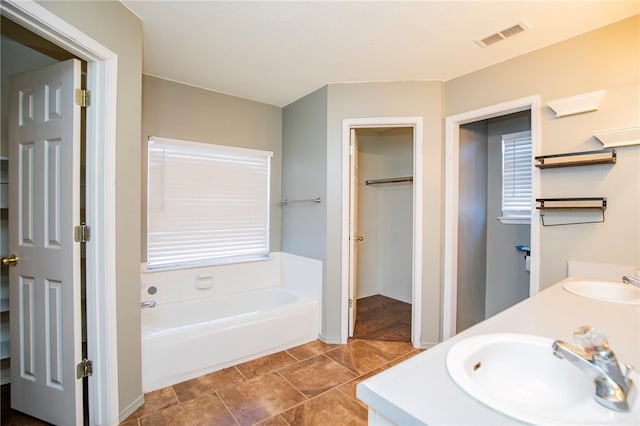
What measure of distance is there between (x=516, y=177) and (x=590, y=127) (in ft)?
3.79

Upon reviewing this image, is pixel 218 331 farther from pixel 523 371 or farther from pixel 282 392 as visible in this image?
pixel 523 371

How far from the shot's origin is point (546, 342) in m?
0.91

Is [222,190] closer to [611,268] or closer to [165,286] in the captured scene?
[165,286]

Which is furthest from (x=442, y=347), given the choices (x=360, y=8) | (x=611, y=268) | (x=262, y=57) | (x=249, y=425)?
(x=262, y=57)

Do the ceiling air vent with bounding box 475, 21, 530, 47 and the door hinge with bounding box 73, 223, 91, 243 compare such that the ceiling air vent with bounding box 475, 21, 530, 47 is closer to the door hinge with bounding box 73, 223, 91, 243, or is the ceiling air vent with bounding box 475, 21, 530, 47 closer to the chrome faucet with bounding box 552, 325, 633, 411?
the chrome faucet with bounding box 552, 325, 633, 411

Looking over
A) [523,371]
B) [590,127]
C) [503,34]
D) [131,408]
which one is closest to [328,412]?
[131,408]

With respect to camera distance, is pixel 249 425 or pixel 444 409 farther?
pixel 249 425

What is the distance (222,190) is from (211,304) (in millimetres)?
1152

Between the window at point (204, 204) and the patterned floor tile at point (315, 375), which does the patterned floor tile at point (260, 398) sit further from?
the window at point (204, 204)

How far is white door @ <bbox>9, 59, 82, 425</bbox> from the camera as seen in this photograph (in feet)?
5.21

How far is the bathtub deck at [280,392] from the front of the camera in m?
1.78

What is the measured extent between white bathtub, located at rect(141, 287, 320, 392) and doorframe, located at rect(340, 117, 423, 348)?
1.39ft

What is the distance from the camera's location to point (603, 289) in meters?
1.62

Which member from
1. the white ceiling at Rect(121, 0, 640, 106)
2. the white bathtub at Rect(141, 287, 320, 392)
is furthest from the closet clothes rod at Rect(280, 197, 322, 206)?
the white ceiling at Rect(121, 0, 640, 106)
